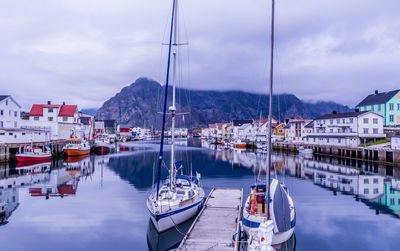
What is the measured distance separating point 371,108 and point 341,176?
52.9 metres

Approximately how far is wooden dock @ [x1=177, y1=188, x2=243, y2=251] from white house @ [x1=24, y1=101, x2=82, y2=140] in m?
64.5

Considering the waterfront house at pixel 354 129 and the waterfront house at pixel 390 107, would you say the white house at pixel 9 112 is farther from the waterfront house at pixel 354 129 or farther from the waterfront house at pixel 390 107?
the waterfront house at pixel 390 107

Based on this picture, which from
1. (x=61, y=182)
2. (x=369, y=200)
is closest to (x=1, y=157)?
(x=61, y=182)

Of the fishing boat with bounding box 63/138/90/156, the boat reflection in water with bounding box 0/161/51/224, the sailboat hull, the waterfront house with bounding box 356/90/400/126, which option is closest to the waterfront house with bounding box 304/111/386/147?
the waterfront house with bounding box 356/90/400/126

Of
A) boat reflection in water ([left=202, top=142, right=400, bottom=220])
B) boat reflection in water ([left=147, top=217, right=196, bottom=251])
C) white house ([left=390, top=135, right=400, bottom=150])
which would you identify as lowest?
boat reflection in water ([left=147, top=217, right=196, bottom=251])

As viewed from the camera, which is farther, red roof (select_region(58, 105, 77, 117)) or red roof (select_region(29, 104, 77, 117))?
red roof (select_region(58, 105, 77, 117))

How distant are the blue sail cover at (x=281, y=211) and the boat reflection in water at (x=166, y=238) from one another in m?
6.19

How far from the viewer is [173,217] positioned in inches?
687

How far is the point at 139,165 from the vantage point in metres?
55.3

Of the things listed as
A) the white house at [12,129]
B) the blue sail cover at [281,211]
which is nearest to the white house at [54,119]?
the white house at [12,129]

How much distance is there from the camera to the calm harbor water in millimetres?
17516

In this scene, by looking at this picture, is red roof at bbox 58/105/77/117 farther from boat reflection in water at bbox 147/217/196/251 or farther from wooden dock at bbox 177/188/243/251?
boat reflection in water at bbox 147/217/196/251

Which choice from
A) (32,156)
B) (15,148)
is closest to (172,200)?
(32,156)

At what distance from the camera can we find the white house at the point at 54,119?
72312 millimetres
